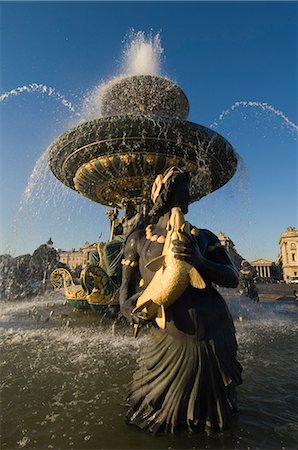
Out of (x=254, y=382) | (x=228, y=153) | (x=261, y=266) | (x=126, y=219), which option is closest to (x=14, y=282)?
(x=126, y=219)

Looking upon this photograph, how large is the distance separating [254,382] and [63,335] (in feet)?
13.7

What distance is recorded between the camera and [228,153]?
7992 mm

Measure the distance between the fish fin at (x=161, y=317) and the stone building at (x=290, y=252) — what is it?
82.5 metres

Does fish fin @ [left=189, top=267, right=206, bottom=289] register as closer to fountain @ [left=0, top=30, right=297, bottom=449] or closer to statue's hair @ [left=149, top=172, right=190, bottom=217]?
statue's hair @ [left=149, top=172, right=190, bottom=217]

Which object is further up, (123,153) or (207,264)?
(123,153)

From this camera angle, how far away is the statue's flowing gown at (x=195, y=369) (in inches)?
81.1

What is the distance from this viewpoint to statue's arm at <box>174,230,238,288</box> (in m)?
1.99

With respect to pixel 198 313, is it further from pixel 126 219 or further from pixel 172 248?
pixel 126 219

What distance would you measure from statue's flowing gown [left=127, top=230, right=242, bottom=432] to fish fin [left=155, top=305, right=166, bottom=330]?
5 cm

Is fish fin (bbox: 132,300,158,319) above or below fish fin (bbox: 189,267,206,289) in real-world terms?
below

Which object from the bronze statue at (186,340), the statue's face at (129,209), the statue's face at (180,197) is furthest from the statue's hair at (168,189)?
the statue's face at (129,209)

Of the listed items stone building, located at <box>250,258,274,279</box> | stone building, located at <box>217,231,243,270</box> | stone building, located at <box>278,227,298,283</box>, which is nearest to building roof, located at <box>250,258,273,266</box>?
stone building, located at <box>250,258,274,279</box>

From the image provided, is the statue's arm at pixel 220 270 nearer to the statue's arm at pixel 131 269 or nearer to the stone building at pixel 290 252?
the statue's arm at pixel 131 269

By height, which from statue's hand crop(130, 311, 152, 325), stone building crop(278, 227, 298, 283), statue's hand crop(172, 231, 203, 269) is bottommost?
statue's hand crop(130, 311, 152, 325)
